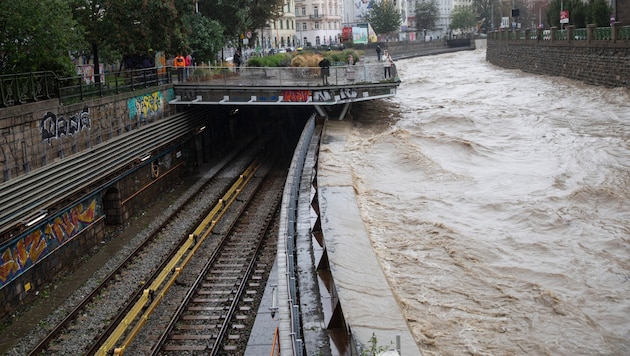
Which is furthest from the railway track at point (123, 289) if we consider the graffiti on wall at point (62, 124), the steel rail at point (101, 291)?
the graffiti on wall at point (62, 124)

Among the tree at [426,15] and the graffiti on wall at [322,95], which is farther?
the tree at [426,15]

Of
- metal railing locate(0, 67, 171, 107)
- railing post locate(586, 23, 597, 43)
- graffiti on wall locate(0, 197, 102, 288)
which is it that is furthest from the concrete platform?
railing post locate(586, 23, 597, 43)

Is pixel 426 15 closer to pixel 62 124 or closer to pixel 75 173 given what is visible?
pixel 62 124

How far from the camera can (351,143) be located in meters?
30.2

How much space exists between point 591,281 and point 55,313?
11582mm

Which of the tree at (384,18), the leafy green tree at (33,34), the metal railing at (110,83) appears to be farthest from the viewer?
the tree at (384,18)

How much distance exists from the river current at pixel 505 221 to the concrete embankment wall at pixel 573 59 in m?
1.93

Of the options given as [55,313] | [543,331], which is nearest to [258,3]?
[55,313]

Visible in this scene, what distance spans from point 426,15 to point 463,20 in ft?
23.8

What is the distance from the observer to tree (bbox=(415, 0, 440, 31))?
13775cm

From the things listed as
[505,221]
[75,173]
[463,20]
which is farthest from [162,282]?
[463,20]

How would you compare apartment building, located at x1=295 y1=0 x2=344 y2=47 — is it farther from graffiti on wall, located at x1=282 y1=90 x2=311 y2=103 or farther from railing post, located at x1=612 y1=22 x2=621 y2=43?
graffiti on wall, located at x1=282 y1=90 x2=311 y2=103

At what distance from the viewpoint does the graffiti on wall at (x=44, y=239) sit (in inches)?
714

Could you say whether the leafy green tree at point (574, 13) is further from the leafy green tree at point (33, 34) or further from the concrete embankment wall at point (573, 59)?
the leafy green tree at point (33, 34)
